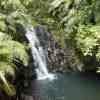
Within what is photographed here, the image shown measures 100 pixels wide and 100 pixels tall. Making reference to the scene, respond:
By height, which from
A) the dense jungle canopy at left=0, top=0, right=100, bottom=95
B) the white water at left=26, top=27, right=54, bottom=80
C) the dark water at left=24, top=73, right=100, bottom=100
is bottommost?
the dark water at left=24, top=73, right=100, bottom=100

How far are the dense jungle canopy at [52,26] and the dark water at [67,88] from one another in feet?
2.08

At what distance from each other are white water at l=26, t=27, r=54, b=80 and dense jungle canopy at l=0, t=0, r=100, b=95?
0.51 metres

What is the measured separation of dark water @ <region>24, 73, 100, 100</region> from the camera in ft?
23.9

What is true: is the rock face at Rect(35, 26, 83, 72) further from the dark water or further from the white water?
the dark water

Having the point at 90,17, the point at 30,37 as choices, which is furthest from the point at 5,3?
the point at 90,17

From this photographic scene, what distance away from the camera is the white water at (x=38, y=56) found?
29.8 ft

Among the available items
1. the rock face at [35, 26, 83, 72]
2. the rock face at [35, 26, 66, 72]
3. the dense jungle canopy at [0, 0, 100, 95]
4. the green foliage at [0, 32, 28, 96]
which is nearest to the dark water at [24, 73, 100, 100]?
the rock face at [35, 26, 83, 72]

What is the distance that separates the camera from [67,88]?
26.4ft

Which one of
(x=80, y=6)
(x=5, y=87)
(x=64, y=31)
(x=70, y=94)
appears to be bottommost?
(x=70, y=94)

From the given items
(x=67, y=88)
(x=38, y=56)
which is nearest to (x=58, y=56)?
(x=38, y=56)

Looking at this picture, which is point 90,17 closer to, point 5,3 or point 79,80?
point 79,80

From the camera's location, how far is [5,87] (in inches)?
209

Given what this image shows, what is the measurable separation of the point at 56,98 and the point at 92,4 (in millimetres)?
3152

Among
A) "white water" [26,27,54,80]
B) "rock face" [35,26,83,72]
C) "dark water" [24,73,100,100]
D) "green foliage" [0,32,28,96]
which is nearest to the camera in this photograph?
"green foliage" [0,32,28,96]
